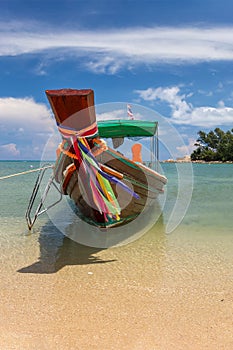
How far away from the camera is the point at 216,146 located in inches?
3049

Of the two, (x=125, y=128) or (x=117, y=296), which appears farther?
(x=125, y=128)

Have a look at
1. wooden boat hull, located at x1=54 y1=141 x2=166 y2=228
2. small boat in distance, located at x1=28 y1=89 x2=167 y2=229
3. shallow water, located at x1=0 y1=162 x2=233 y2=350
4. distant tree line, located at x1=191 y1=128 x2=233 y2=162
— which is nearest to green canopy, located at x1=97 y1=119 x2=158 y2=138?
small boat in distance, located at x1=28 y1=89 x2=167 y2=229

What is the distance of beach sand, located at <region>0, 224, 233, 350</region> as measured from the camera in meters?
3.27

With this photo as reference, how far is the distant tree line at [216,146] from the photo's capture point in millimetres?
75375

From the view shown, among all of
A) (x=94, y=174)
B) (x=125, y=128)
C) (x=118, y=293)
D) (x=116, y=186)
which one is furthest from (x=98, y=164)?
(x=125, y=128)

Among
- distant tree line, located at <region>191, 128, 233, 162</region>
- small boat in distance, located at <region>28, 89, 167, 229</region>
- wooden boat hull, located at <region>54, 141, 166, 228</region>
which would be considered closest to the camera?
small boat in distance, located at <region>28, 89, 167, 229</region>

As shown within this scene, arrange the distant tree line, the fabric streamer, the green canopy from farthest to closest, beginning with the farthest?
1. the distant tree line
2. the green canopy
3. the fabric streamer

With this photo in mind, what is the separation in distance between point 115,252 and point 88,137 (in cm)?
216

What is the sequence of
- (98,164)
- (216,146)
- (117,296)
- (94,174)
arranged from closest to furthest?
(117,296) → (94,174) → (98,164) → (216,146)

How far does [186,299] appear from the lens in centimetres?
417

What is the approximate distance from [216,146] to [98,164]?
75.3 metres

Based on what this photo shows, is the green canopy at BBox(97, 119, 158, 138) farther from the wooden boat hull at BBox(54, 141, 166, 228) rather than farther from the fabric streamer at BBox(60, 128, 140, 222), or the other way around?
the fabric streamer at BBox(60, 128, 140, 222)

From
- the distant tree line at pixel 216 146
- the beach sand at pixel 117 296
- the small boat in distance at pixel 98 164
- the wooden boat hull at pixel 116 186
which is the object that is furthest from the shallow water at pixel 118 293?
the distant tree line at pixel 216 146

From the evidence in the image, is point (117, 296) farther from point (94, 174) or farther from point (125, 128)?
point (125, 128)
